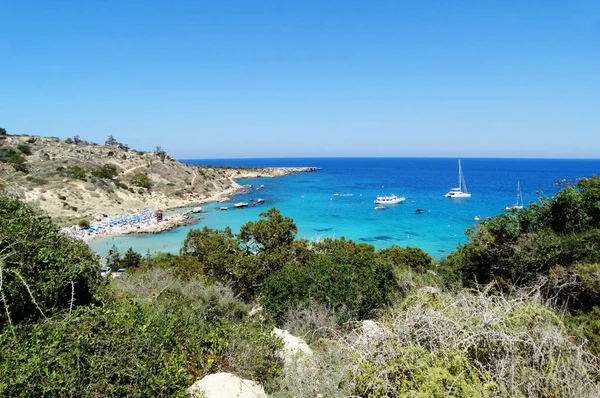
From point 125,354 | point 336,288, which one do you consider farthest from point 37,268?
point 336,288

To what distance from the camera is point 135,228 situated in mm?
37781

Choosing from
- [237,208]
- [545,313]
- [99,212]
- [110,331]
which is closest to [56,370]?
[110,331]

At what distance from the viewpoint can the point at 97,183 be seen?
4775cm

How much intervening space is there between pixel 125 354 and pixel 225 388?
1681mm

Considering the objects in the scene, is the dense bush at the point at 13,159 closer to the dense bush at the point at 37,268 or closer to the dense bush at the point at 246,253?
the dense bush at the point at 246,253

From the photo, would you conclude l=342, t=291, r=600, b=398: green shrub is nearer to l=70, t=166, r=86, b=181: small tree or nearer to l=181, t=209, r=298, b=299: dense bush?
l=181, t=209, r=298, b=299: dense bush

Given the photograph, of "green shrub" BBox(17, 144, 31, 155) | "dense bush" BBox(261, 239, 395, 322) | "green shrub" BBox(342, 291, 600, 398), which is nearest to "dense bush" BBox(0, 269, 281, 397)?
"green shrub" BBox(342, 291, 600, 398)

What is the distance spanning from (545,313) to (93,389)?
646cm

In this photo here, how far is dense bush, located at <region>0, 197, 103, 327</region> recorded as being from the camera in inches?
212

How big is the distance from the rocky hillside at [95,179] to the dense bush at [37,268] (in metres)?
30.1

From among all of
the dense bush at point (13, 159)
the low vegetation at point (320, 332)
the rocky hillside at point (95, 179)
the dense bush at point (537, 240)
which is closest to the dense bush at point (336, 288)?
the low vegetation at point (320, 332)

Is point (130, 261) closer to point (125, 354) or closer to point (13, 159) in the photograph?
point (125, 354)

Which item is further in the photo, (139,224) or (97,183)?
(97,183)

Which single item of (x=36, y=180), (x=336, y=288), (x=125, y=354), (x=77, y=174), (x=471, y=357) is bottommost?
(x=336, y=288)
